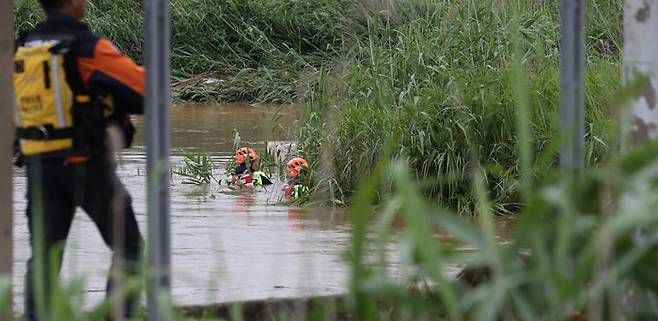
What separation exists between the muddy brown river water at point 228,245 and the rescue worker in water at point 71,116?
0.50 ft

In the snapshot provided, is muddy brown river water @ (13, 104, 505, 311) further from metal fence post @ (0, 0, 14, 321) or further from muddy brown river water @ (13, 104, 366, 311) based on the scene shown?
metal fence post @ (0, 0, 14, 321)

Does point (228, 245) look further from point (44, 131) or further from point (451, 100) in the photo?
point (44, 131)

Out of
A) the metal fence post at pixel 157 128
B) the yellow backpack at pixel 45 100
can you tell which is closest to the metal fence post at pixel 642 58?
the metal fence post at pixel 157 128

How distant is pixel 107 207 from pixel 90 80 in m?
0.45

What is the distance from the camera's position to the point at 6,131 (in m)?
4.50

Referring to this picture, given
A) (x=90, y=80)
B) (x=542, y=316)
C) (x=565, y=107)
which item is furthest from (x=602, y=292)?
(x=90, y=80)

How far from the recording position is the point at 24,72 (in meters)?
4.66

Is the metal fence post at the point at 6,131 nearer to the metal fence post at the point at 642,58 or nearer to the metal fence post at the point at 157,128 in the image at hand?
the metal fence post at the point at 157,128

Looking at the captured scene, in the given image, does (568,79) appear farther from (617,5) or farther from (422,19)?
(617,5)

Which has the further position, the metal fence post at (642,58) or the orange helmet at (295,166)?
the orange helmet at (295,166)

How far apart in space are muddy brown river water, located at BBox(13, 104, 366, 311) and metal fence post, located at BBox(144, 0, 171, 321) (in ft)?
0.34

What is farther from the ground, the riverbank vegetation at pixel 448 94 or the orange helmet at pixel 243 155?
the riverbank vegetation at pixel 448 94

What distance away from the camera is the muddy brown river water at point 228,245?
552 cm

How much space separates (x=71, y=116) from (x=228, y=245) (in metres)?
3.11
